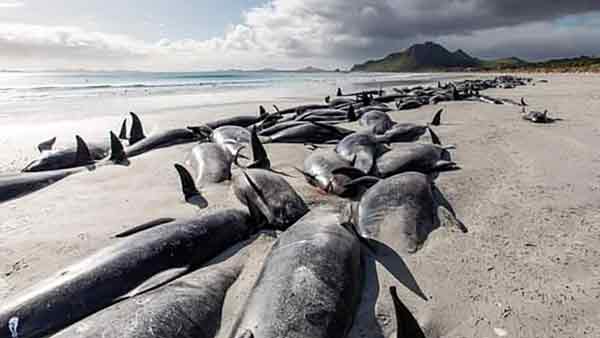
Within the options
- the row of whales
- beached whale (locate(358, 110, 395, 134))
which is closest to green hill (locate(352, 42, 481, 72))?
beached whale (locate(358, 110, 395, 134))

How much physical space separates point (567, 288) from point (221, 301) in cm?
234

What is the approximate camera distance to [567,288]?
2.36 meters

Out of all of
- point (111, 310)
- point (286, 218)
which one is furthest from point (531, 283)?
point (111, 310)

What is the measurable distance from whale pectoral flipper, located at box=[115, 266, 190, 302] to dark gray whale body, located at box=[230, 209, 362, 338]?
26.1 inches

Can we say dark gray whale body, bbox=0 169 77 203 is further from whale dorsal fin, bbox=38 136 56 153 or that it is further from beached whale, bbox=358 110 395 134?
beached whale, bbox=358 110 395 134

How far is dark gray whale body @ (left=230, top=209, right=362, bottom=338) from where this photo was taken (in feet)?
6.03

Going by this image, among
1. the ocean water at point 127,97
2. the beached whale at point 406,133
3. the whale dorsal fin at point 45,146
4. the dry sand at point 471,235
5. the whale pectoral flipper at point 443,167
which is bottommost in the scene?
the dry sand at point 471,235

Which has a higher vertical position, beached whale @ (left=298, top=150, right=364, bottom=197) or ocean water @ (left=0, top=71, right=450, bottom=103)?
ocean water @ (left=0, top=71, right=450, bottom=103)

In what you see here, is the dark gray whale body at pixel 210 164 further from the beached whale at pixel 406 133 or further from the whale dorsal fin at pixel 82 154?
the beached whale at pixel 406 133

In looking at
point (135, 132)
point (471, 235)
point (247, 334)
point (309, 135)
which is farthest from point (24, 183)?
point (471, 235)

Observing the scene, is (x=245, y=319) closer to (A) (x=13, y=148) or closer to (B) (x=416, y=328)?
(B) (x=416, y=328)

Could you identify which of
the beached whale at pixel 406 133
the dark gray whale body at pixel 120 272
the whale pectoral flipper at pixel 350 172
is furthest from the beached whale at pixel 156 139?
the whale pectoral flipper at pixel 350 172

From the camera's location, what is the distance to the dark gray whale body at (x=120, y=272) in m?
2.10

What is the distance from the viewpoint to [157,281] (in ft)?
8.07
